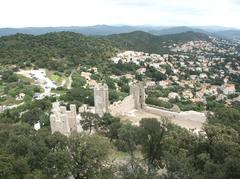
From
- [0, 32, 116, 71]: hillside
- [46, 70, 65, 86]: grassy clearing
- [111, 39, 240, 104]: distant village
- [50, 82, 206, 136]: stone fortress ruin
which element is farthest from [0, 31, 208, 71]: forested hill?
[50, 82, 206, 136]: stone fortress ruin

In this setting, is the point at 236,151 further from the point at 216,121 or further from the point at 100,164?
the point at 216,121

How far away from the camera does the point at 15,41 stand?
91000 mm

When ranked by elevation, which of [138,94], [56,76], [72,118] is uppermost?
[72,118]

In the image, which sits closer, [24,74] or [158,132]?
[158,132]

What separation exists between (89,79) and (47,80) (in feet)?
23.3

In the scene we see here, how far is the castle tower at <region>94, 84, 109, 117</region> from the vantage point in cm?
3125

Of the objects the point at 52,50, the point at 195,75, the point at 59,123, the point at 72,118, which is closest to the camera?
the point at 59,123

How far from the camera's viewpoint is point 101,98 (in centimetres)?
3136

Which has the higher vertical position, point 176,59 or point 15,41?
point 15,41

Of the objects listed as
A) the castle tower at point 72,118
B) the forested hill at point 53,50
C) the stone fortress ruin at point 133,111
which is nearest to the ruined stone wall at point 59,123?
the stone fortress ruin at point 133,111

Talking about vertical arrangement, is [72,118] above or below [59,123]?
below

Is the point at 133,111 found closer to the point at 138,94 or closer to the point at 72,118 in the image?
the point at 138,94

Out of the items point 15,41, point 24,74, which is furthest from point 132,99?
point 15,41

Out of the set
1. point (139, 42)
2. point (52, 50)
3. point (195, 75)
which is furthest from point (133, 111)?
point (139, 42)
